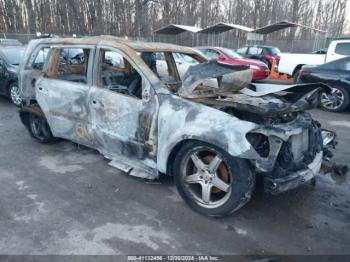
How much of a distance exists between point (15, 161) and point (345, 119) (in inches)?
285

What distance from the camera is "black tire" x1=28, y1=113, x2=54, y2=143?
5168 mm

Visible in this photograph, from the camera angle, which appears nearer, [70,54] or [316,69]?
[70,54]

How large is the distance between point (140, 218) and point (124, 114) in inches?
49.3

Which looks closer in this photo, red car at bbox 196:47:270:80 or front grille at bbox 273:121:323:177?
front grille at bbox 273:121:323:177

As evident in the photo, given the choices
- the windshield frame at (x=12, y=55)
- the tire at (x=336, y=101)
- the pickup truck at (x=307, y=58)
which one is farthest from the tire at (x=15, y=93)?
the pickup truck at (x=307, y=58)

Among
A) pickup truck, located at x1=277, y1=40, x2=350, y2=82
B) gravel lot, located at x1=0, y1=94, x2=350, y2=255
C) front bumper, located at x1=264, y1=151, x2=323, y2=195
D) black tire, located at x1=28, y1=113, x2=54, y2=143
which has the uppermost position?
pickup truck, located at x1=277, y1=40, x2=350, y2=82

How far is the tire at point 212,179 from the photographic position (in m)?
2.94

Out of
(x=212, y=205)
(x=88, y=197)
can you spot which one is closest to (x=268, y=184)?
(x=212, y=205)

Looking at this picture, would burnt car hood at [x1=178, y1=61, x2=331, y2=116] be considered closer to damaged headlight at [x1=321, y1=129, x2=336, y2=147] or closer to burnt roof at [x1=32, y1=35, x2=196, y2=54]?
damaged headlight at [x1=321, y1=129, x2=336, y2=147]

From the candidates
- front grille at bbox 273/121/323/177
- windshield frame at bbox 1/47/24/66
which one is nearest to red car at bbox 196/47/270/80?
windshield frame at bbox 1/47/24/66

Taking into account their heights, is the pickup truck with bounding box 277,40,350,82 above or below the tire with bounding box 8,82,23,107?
above

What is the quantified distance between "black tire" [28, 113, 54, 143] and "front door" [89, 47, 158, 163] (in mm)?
1443

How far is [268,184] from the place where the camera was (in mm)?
2904

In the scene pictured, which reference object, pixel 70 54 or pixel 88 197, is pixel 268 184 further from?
pixel 70 54
